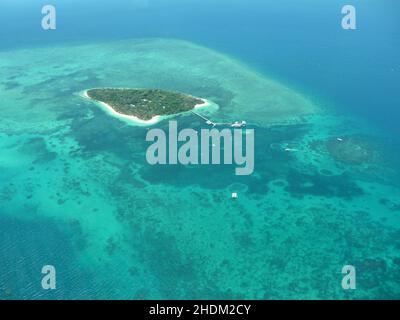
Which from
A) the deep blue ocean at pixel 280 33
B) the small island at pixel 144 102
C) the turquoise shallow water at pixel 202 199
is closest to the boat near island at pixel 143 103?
the small island at pixel 144 102

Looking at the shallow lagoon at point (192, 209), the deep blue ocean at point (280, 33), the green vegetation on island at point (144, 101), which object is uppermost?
the deep blue ocean at point (280, 33)

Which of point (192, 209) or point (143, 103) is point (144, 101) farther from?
point (192, 209)

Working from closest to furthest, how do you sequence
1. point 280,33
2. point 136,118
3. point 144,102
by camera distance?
Answer: point 136,118, point 144,102, point 280,33

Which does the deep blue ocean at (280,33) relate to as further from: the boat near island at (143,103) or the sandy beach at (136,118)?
the boat near island at (143,103)

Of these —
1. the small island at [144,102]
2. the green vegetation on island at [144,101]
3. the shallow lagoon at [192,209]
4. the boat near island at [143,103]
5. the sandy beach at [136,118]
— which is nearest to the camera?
the shallow lagoon at [192,209]

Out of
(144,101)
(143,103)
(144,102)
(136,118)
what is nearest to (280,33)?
(144,101)

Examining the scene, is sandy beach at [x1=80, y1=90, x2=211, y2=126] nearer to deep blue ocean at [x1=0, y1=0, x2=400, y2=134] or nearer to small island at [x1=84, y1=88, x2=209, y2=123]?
small island at [x1=84, y1=88, x2=209, y2=123]

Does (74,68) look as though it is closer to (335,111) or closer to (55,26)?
(55,26)
